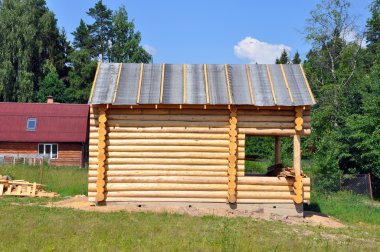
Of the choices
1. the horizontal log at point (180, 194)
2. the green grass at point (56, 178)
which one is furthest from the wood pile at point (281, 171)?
the green grass at point (56, 178)

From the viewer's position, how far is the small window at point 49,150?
35938mm

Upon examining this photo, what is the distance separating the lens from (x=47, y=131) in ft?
117

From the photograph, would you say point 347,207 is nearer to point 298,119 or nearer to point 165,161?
point 298,119

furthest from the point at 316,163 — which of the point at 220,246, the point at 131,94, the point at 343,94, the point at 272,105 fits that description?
the point at 220,246

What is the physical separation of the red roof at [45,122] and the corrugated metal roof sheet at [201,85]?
20.9 metres

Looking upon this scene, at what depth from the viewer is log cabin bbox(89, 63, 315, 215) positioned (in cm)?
1391

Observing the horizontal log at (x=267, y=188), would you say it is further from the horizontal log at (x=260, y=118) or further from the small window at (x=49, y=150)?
the small window at (x=49, y=150)

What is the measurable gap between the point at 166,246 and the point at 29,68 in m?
47.2

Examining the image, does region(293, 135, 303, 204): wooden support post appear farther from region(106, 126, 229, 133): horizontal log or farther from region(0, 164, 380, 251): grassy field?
region(106, 126, 229, 133): horizontal log

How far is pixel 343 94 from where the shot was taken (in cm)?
2822

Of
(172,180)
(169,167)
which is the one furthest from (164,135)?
(172,180)

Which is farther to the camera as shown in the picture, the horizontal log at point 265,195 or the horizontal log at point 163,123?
the horizontal log at point 163,123

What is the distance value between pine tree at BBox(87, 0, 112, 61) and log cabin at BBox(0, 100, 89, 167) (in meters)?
24.6

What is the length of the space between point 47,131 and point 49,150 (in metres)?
1.67
